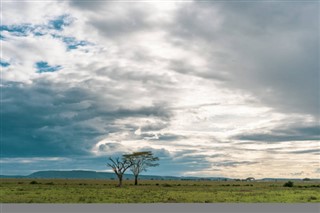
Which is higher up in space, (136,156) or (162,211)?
(136,156)

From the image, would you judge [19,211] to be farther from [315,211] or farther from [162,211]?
[315,211]

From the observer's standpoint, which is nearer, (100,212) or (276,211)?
(100,212)

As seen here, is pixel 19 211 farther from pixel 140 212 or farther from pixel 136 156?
pixel 136 156

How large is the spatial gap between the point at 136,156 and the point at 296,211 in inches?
3521

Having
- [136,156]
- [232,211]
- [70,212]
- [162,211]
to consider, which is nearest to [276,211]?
[232,211]

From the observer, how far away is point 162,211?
34531 millimetres

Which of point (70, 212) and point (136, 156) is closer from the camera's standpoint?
point (70, 212)

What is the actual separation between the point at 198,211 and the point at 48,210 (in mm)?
11714

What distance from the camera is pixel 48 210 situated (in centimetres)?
3425

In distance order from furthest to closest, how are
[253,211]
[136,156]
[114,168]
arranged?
[136,156], [114,168], [253,211]

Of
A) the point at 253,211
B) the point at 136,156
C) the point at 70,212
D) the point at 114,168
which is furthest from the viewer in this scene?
the point at 136,156

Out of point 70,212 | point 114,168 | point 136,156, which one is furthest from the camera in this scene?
point 136,156

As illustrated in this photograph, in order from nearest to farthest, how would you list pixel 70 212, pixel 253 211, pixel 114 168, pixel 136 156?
pixel 70 212, pixel 253 211, pixel 114 168, pixel 136 156

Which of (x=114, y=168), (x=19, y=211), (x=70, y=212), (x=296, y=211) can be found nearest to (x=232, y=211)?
(x=296, y=211)
